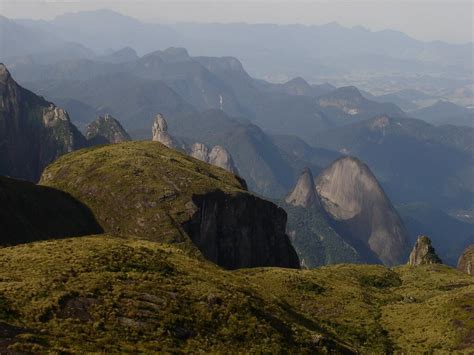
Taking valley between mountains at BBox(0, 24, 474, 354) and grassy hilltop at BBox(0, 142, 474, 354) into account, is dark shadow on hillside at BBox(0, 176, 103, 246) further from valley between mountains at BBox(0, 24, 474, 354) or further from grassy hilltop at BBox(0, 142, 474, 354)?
grassy hilltop at BBox(0, 142, 474, 354)

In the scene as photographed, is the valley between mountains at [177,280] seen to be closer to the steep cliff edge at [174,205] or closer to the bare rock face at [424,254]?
the steep cliff edge at [174,205]

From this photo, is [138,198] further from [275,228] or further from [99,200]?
[275,228]

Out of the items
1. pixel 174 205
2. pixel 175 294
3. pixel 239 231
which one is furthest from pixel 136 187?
pixel 175 294

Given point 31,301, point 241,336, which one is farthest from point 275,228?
point 31,301

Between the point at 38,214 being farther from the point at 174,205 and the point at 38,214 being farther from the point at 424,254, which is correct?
the point at 424,254

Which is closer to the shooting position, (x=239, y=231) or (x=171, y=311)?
(x=171, y=311)

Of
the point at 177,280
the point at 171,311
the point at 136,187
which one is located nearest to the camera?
the point at 171,311

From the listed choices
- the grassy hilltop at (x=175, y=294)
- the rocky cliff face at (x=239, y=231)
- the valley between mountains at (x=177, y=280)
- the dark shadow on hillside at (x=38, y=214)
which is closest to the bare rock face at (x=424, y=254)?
the valley between mountains at (x=177, y=280)
